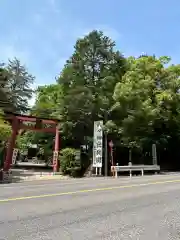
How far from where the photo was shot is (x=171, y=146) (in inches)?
1185

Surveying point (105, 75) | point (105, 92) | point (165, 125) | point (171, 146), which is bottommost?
point (171, 146)

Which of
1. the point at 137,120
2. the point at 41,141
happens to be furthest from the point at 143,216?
the point at 41,141

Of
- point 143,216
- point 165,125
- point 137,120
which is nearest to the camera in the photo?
point 143,216

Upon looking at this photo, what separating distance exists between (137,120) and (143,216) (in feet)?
57.0

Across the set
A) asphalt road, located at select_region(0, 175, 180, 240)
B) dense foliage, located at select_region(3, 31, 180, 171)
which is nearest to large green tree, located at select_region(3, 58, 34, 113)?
dense foliage, located at select_region(3, 31, 180, 171)

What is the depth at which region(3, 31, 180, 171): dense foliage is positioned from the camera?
24141mm

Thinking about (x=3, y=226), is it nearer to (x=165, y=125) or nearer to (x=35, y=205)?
(x=35, y=205)

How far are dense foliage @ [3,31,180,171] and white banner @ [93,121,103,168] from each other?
0.58m

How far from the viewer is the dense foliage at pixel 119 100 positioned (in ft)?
79.2

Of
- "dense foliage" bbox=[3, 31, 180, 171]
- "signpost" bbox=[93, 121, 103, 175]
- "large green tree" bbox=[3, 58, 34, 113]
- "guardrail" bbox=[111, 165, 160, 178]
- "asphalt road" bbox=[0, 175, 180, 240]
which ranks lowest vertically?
"asphalt road" bbox=[0, 175, 180, 240]

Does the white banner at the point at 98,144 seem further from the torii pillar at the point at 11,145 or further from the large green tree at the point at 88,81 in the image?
the torii pillar at the point at 11,145

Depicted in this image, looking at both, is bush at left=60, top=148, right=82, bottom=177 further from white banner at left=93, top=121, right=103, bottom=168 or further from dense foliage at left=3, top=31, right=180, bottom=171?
dense foliage at left=3, top=31, right=180, bottom=171

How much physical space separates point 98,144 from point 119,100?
13.6ft

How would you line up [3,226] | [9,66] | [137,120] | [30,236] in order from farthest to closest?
[9,66]
[137,120]
[3,226]
[30,236]
